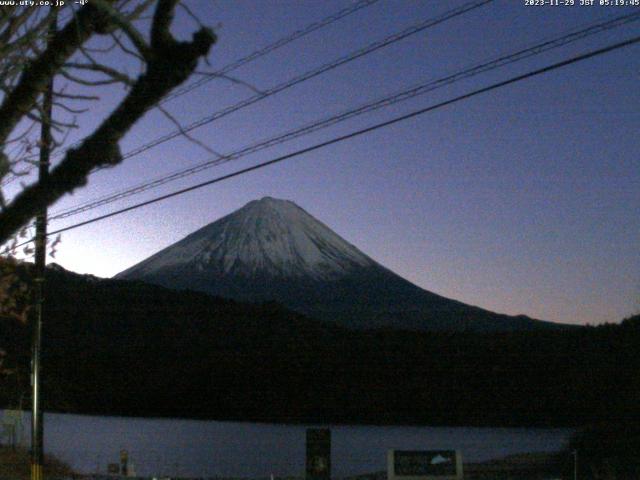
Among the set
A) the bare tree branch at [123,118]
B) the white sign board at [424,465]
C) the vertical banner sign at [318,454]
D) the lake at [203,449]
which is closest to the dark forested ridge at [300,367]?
the lake at [203,449]

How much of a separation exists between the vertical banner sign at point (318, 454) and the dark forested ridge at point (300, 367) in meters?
33.7

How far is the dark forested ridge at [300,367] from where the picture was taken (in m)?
60.7

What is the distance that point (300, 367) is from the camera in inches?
Result: 3388

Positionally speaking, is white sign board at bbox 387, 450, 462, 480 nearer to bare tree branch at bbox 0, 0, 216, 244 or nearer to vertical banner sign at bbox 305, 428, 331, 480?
vertical banner sign at bbox 305, 428, 331, 480

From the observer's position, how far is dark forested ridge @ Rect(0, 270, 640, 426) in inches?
2391

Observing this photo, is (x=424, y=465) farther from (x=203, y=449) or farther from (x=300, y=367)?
(x=300, y=367)

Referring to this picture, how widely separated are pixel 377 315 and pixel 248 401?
68.9 m

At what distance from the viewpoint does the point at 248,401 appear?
77938 millimetres

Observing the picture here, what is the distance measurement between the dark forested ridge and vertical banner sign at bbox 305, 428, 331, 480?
111ft

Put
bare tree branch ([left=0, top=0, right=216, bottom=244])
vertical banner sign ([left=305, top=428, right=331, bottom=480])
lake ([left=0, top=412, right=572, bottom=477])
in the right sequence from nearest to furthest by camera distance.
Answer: bare tree branch ([left=0, top=0, right=216, bottom=244]) → vertical banner sign ([left=305, top=428, right=331, bottom=480]) → lake ([left=0, top=412, right=572, bottom=477])

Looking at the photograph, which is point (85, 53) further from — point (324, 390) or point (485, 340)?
point (485, 340)

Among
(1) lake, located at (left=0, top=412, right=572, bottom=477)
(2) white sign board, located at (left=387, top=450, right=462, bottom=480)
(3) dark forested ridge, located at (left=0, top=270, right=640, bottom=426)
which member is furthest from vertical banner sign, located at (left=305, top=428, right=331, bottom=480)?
(3) dark forested ridge, located at (left=0, top=270, right=640, bottom=426)

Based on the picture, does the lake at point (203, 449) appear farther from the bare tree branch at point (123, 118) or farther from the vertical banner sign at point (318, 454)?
the bare tree branch at point (123, 118)

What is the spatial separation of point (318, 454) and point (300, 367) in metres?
71.2
